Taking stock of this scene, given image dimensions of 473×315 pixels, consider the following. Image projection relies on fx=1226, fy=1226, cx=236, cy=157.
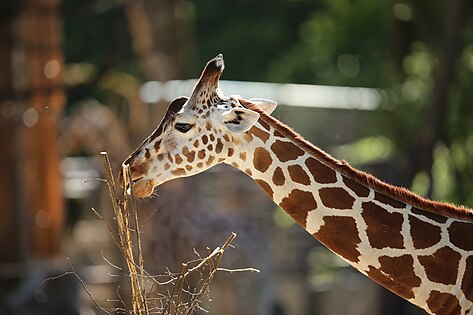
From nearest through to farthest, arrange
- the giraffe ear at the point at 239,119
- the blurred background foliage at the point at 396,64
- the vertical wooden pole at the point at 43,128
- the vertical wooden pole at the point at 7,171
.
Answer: the giraffe ear at the point at 239,119, the vertical wooden pole at the point at 7,171, the vertical wooden pole at the point at 43,128, the blurred background foliage at the point at 396,64

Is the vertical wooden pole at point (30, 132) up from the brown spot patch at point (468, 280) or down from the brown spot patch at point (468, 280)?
down

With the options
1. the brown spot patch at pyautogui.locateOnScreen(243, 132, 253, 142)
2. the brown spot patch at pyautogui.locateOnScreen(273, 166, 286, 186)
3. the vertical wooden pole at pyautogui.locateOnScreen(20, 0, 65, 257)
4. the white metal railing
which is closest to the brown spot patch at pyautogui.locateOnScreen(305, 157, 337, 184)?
the brown spot patch at pyautogui.locateOnScreen(273, 166, 286, 186)

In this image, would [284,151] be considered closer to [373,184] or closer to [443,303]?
[373,184]

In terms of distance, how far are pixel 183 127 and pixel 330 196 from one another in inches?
26.1

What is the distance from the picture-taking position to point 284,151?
5020mm

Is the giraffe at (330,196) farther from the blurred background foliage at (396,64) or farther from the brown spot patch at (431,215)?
the blurred background foliage at (396,64)

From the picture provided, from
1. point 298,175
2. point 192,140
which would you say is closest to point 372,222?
point 298,175

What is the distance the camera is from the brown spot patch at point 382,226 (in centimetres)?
499

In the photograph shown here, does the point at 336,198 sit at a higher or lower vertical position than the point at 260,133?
lower

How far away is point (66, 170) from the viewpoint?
18141 mm

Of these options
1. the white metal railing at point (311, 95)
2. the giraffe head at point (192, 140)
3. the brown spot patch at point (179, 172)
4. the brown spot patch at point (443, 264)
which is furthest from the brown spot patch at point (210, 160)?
the white metal railing at point (311, 95)

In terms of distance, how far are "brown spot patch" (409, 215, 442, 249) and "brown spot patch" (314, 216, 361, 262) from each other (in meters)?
0.23

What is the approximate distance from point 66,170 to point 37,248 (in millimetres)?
6004

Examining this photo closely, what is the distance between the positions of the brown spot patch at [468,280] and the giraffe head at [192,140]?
104cm
